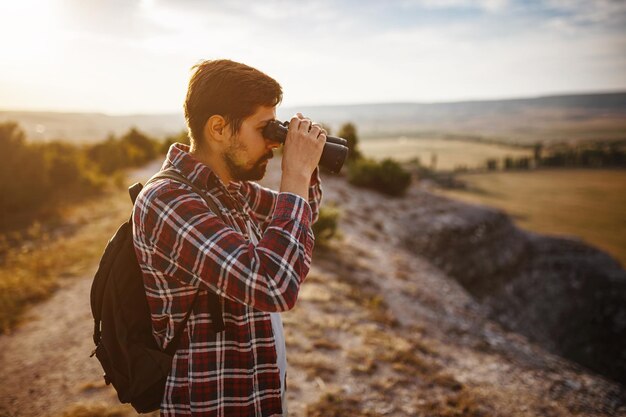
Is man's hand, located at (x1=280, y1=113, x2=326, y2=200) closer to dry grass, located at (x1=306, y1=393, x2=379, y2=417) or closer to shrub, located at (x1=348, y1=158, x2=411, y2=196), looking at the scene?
dry grass, located at (x1=306, y1=393, x2=379, y2=417)

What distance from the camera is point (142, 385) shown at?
138cm

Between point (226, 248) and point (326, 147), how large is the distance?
2.20 ft

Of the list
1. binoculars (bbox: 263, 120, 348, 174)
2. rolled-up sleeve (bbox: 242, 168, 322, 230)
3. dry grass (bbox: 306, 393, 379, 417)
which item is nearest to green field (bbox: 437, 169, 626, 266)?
dry grass (bbox: 306, 393, 379, 417)

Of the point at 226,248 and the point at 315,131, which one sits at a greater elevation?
the point at 315,131

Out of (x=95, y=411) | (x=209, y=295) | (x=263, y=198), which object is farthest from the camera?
(x=95, y=411)

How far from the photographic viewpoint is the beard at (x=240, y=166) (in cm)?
145

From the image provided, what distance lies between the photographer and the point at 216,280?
115cm

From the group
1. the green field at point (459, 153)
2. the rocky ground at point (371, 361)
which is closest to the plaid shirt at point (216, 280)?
the rocky ground at point (371, 361)

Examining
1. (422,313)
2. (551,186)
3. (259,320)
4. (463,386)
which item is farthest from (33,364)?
(551,186)

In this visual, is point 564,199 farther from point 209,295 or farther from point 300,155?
point 209,295

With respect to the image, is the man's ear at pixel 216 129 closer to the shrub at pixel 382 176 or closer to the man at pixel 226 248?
the man at pixel 226 248

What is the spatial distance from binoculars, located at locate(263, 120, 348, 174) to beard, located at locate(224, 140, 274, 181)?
103 millimetres

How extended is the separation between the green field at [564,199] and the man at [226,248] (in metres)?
25.0

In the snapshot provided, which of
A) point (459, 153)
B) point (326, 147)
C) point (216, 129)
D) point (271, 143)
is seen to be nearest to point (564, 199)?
point (459, 153)
